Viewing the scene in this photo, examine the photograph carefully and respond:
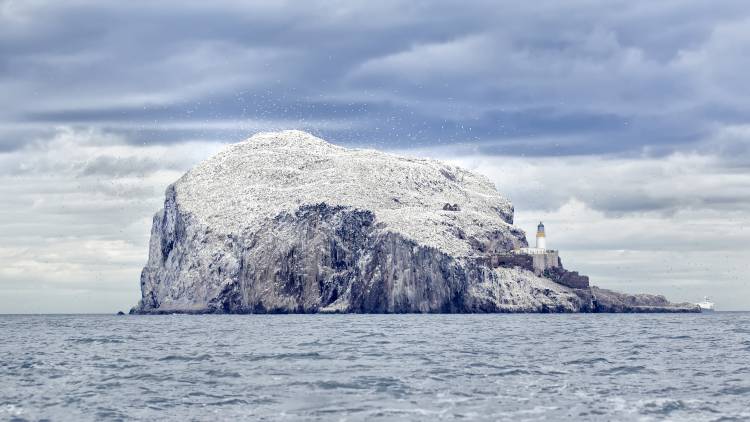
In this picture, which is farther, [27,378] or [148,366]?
[148,366]

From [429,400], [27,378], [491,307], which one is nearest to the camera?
[429,400]

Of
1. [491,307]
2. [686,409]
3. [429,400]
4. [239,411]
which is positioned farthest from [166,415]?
[491,307]

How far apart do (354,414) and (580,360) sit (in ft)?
70.1

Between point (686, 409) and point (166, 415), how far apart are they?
18300 millimetres

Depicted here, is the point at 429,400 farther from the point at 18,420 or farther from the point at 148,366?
the point at 148,366

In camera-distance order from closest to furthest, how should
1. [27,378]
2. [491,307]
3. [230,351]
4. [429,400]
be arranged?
1. [429,400]
2. [27,378]
3. [230,351]
4. [491,307]

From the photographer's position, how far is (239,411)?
33281 millimetres

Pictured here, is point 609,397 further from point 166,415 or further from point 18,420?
point 18,420

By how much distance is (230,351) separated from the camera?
57.5 meters

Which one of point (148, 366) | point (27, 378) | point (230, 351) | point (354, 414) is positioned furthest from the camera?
point (230, 351)

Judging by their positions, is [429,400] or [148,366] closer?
[429,400]

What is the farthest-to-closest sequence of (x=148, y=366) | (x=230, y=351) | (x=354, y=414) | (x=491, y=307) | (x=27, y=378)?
(x=491, y=307)
(x=230, y=351)
(x=148, y=366)
(x=27, y=378)
(x=354, y=414)

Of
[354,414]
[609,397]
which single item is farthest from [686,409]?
[354,414]

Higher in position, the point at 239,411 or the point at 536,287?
the point at 536,287
